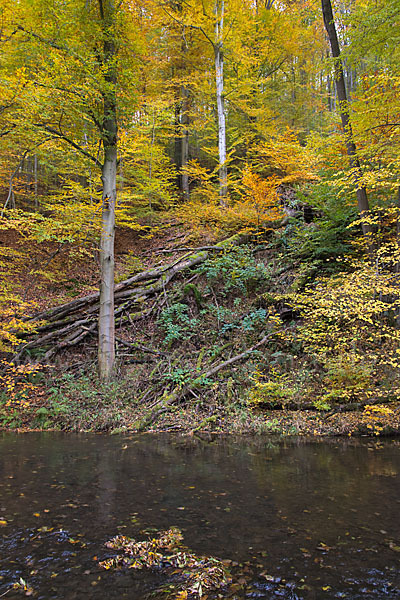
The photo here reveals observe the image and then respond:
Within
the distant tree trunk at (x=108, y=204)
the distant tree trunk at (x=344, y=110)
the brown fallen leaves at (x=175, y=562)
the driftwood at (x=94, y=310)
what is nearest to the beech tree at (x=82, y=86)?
the distant tree trunk at (x=108, y=204)

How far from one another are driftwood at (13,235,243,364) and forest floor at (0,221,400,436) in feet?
1.01

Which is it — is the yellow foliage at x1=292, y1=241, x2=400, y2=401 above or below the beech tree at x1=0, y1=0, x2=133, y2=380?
below

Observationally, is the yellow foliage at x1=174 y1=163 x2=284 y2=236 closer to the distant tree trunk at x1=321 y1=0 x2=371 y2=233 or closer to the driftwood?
the driftwood

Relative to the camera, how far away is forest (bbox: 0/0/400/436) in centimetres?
778

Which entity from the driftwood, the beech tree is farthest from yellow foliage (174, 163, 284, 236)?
the beech tree

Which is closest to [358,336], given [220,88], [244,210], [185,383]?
[185,383]

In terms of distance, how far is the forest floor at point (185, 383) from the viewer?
7.57 m

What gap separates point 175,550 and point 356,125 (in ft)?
30.3

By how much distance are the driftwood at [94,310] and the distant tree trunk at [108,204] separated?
0.96m

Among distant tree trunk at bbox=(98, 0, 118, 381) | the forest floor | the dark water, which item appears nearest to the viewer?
the dark water

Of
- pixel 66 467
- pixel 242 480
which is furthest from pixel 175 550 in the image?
pixel 66 467

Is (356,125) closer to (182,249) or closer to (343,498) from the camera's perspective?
(182,249)

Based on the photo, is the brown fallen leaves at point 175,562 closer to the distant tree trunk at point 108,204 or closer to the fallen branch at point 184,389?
the fallen branch at point 184,389

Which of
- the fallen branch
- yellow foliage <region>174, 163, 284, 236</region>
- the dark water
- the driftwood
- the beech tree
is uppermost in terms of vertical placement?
the beech tree
